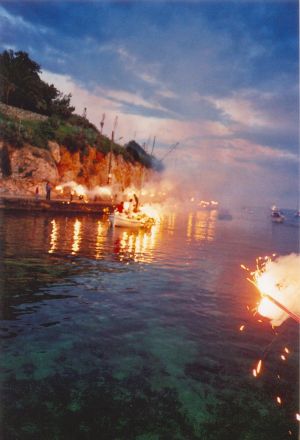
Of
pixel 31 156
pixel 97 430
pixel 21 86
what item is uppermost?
pixel 21 86

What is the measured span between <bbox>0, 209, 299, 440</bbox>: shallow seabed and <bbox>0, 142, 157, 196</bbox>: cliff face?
34.0 m

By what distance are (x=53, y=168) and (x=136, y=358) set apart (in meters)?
49.0

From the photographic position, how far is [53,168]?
53.6m

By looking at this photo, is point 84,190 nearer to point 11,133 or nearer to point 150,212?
point 150,212

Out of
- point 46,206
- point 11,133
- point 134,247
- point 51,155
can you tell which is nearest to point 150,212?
point 51,155

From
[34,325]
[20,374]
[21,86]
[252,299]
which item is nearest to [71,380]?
[20,374]

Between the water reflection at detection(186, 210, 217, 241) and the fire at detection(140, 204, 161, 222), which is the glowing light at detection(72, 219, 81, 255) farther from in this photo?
the fire at detection(140, 204, 161, 222)

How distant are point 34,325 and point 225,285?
1084 centimetres

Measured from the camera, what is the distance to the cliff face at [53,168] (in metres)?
48.4

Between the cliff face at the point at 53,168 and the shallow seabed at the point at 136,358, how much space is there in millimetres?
34004

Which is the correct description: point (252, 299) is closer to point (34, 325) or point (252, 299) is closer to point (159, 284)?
point (159, 284)

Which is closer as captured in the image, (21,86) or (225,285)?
(225,285)

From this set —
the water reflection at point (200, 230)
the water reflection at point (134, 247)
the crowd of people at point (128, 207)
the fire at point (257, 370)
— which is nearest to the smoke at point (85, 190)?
the water reflection at point (200, 230)

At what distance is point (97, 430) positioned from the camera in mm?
6094
